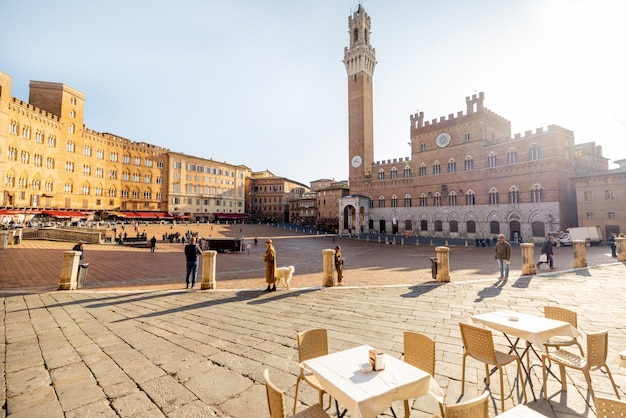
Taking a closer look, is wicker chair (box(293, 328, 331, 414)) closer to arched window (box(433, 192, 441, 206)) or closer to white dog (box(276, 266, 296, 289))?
white dog (box(276, 266, 296, 289))

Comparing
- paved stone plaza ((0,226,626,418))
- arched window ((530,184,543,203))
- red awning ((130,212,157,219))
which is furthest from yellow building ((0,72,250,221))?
Result: arched window ((530,184,543,203))

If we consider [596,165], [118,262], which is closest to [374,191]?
[596,165]

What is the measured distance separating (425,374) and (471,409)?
21.7 inches

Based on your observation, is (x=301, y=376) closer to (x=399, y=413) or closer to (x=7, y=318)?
(x=399, y=413)

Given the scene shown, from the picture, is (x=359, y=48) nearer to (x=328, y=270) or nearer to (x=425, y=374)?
(x=328, y=270)

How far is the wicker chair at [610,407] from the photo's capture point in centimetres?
194

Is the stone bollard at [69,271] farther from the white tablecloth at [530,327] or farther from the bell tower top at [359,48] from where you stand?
the bell tower top at [359,48]

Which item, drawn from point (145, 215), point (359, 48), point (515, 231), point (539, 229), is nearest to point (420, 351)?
point (539, 229)

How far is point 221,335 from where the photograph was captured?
5.21m

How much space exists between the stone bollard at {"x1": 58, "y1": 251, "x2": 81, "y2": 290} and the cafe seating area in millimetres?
9481

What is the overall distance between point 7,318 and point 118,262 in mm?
Answer: 10946

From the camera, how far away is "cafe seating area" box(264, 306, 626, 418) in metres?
2.11

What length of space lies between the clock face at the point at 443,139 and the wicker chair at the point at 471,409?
40018 millimetres

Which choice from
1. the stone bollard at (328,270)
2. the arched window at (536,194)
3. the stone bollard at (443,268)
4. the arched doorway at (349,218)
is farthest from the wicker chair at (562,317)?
the arched doorway at (349,218)
